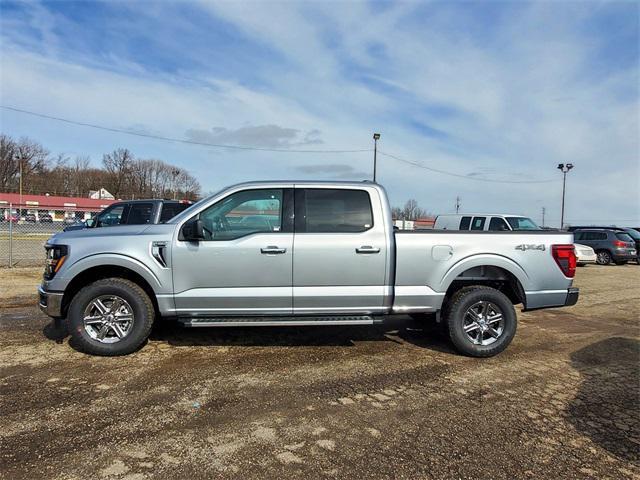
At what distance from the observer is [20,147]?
290 ft

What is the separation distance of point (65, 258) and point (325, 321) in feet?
9.58

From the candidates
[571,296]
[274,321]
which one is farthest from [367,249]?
[571,296]

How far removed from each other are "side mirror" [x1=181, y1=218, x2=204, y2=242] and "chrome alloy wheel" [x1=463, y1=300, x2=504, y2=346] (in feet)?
10.4

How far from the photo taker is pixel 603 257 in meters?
19.4

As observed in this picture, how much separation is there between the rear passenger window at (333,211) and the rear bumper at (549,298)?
83.7 inches

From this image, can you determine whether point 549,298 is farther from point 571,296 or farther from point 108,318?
point 108,318

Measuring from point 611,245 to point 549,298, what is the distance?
17.2 m

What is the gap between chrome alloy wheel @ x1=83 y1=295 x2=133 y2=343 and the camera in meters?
4.77

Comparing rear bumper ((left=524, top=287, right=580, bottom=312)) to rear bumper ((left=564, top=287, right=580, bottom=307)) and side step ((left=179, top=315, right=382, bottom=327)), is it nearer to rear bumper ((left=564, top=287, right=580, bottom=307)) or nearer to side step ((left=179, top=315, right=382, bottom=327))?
rear bumper ((left=564, top=287, right=580, bottom=307))

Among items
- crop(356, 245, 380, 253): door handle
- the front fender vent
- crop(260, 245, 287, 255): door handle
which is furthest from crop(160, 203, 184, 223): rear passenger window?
crop(356, 245, 380, 253): door handle

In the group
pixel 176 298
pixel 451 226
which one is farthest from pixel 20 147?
pixel 176 298

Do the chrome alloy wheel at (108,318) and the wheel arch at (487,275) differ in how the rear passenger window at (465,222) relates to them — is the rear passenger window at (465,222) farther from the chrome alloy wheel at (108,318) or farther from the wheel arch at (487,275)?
the chrome alloy wheel at (108,318)

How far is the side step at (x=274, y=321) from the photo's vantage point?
474 centimetres

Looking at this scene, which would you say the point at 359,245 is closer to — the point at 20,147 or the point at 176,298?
the point at 176,298
